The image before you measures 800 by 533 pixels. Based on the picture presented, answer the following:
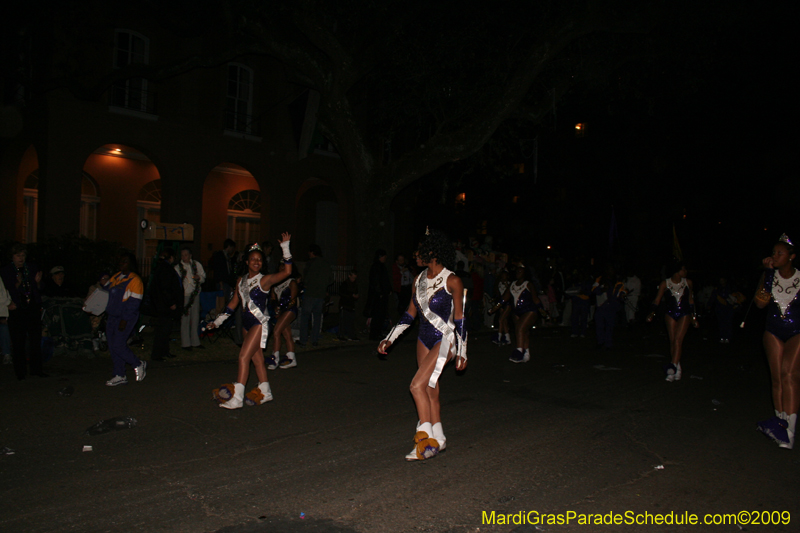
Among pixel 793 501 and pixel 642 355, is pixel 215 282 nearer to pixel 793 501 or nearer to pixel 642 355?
pixel 642 355

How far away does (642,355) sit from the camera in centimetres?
1245

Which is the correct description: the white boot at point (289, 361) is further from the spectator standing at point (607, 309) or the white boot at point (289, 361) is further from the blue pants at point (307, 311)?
the spectator standing at point (607, 309)

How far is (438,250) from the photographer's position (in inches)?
223

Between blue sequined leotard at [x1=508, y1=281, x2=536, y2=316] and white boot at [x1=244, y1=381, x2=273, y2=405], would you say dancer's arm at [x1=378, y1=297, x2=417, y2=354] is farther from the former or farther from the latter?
blue sequined leotard at [x1=508, y1=281, x2=536, y2=316]

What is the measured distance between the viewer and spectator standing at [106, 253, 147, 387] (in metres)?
7.85

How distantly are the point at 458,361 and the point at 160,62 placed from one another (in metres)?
16.4

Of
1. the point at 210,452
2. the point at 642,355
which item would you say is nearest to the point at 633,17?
the point at 642,355

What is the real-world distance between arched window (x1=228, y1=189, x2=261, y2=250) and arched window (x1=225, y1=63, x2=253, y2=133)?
3.07 meters

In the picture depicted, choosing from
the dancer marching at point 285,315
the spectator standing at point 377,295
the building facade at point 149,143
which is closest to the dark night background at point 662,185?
the building facade at point 149,143

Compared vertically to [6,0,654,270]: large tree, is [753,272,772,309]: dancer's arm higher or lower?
lower

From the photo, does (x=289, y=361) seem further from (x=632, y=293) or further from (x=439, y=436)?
Result: (x=632, y=293)

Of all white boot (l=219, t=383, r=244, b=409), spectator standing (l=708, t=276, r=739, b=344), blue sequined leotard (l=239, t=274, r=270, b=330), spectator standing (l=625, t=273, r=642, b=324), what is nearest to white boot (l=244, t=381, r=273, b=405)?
white boot (l=219, t=383, r=244, b=409)

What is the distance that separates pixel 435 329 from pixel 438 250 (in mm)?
744

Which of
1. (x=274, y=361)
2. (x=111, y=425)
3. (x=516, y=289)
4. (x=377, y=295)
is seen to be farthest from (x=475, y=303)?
(x=111, y=425)
